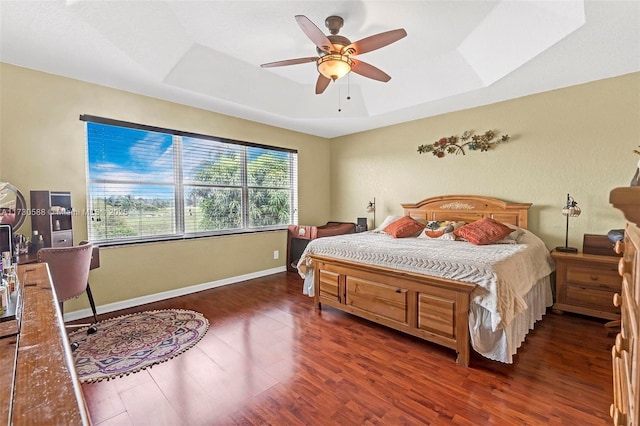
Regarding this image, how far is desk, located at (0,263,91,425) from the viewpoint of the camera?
0.55 metres

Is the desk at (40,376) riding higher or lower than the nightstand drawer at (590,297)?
higher

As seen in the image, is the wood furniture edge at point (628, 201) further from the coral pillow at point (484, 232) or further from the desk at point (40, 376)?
the coral pillow at point (484, 232)

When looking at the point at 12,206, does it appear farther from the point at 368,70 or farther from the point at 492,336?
the point at 492,336

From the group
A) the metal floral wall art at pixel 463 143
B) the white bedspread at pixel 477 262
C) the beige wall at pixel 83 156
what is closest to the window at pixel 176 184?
the beige wall at pixel 83 156

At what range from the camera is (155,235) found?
12.2ft

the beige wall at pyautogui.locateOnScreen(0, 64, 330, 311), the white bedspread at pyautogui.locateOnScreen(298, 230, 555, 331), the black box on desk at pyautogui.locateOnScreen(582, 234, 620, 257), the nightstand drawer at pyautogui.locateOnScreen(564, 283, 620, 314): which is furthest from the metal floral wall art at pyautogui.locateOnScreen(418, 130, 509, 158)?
the beige wall at pyautogui.locateOnScreen(0, 64, 330, 311)

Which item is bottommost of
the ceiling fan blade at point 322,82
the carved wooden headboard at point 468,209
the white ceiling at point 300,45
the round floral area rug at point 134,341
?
the round floral area rug at point 134,341

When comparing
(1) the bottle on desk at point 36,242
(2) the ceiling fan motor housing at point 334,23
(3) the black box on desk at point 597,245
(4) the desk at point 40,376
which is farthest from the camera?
(3) the black box on desk at point 597,245

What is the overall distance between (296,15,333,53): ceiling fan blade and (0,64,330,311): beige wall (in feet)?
7.93

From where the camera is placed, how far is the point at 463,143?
4.10m

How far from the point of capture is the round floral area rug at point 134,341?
2.16 m

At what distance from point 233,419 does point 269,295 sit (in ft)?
6.98

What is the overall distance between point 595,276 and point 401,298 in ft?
6.68

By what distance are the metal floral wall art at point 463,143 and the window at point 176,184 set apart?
2.35 m
